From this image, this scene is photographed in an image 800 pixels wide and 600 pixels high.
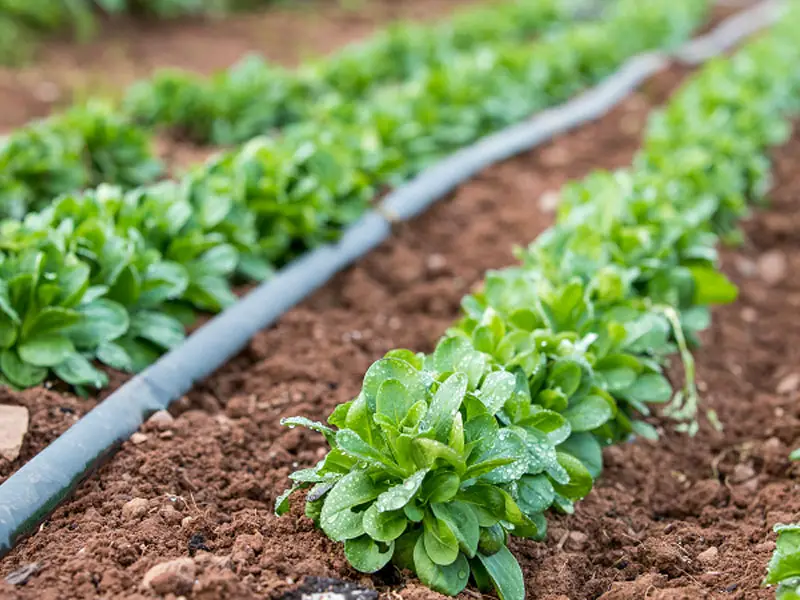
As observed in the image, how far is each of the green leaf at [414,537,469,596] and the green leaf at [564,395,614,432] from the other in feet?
2.05

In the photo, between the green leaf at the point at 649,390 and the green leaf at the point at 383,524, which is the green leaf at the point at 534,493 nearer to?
the green leaf at the point at 383,524

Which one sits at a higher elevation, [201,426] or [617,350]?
[617,350]

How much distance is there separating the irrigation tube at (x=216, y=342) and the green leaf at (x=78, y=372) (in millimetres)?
132

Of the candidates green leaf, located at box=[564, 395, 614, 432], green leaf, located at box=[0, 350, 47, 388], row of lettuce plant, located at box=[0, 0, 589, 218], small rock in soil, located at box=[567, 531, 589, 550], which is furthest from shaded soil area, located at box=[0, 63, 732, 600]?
row of lettuce plant, located at box=[0, 0, 589, 218]

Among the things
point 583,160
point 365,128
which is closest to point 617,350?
point 365,128

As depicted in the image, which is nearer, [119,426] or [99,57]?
[119,426]

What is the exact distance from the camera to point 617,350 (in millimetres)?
2896

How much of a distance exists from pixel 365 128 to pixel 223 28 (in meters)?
4.93

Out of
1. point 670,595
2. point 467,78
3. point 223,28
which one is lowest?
point 223,28

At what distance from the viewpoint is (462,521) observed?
2.11 metres

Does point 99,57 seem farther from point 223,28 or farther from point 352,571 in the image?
point 352,571

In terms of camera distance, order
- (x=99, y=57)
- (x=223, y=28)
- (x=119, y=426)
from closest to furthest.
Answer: (x=119, y=426)
(x=99, y=57)
(x=223, y=28)

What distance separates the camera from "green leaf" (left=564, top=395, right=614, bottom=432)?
8.39 feet

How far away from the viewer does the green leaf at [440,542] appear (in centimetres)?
205
